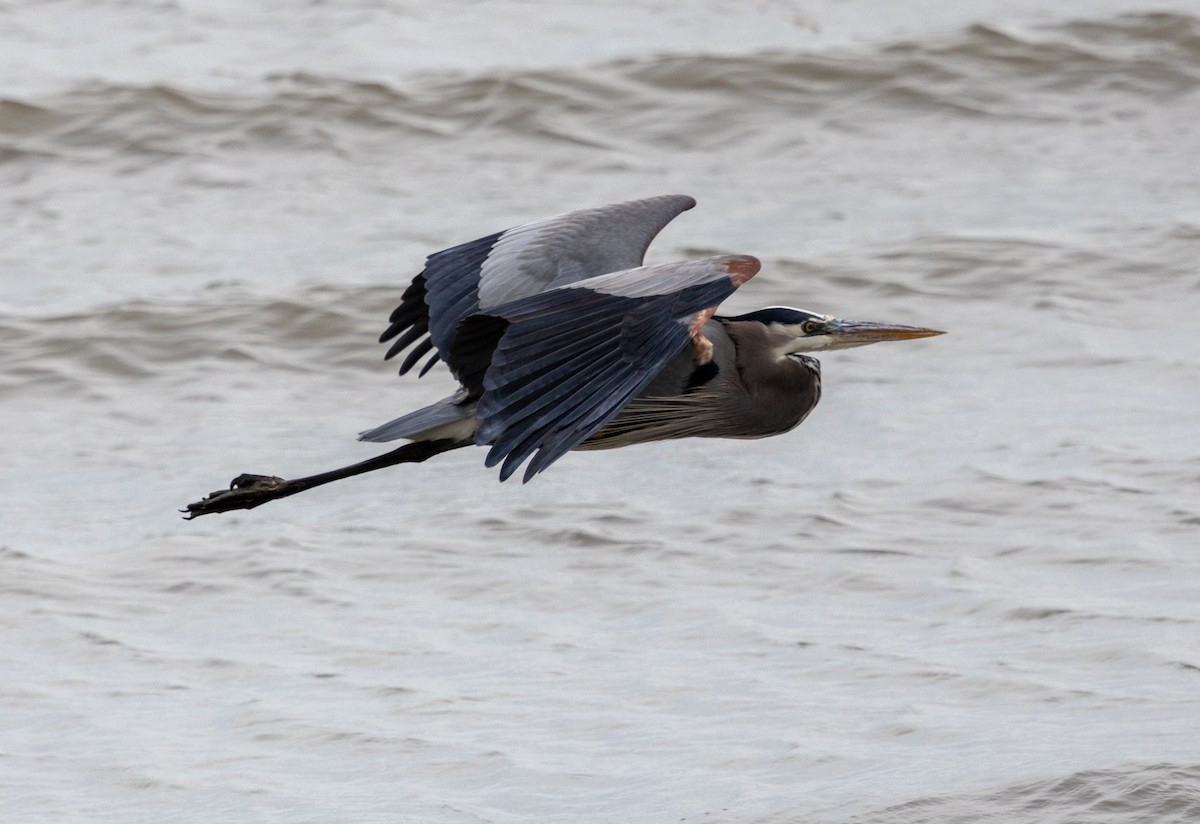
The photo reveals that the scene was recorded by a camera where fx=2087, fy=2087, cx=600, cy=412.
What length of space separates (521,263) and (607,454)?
2.58 metres

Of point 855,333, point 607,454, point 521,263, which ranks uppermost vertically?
point 521,263

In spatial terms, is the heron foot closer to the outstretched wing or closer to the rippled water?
the rippled water

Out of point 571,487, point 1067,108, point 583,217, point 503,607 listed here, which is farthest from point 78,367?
point 1067,108

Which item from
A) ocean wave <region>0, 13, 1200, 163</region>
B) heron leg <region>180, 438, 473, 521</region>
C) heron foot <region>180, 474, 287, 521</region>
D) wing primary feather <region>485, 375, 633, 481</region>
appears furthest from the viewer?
ocean wave <region>0, 13, 1200, 163</region>

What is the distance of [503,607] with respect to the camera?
6566 millimetres

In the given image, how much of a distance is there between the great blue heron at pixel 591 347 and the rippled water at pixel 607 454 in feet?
2.76

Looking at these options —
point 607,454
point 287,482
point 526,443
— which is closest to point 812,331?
point 526,443

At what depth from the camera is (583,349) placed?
14.9 ft

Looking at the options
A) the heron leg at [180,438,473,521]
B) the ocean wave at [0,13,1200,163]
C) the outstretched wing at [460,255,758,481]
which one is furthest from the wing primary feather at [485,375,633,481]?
the ocean wave at [0,13,1200,163]

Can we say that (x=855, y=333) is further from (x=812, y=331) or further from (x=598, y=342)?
(x=598, y=342)

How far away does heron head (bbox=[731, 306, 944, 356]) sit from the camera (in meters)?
5.35

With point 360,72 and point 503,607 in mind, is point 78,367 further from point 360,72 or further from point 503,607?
point 360,72

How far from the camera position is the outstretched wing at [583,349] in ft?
14.3

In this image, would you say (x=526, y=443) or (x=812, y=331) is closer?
(x=526, y=443)
